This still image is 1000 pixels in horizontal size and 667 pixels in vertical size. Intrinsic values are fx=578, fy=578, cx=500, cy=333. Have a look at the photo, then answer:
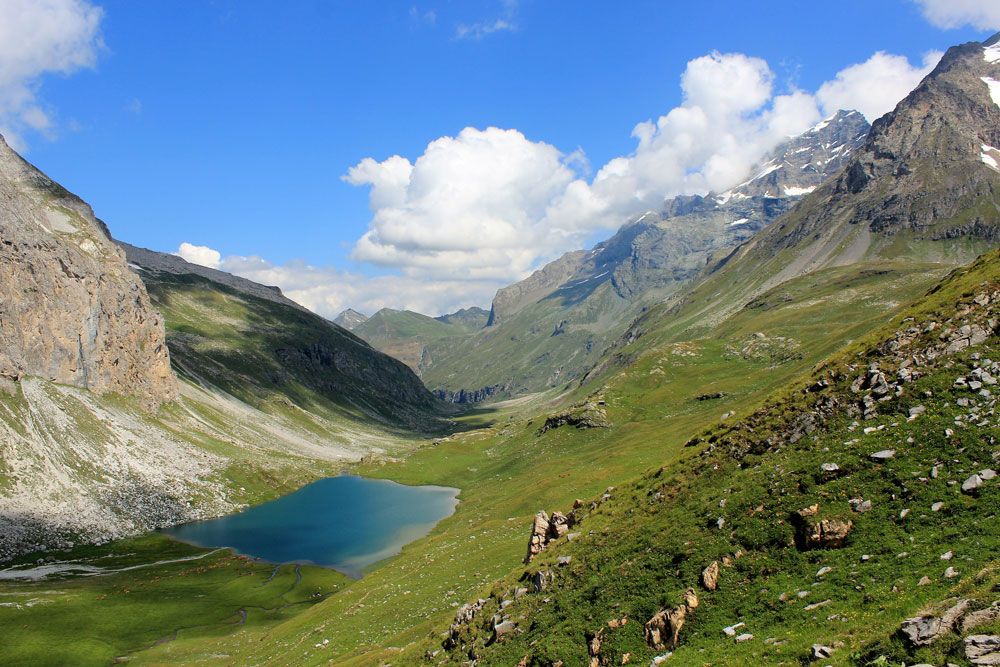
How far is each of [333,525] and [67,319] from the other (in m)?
100

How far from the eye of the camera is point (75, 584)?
3445 inches

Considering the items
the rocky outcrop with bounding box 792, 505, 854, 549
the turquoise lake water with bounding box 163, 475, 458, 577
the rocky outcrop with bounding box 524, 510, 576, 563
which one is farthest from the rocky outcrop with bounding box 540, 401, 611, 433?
the rocky outcrop with bounding box 792, 505, 854, 549

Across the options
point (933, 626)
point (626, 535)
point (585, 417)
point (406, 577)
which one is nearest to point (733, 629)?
point (933, 626)

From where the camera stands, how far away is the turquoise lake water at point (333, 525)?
106 metres

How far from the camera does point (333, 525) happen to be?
127375 mm

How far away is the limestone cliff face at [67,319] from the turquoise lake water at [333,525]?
202ft

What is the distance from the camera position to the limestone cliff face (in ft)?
484

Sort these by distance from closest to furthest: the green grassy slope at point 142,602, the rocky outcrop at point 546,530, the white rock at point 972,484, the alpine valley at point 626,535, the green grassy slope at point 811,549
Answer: the green grassy slope at point 811,549 → the alpine valley at point 626,535 → the white rock at point 972,484 → the rocky outcrop at point 546,530 → the green grassy slope at point 142,602

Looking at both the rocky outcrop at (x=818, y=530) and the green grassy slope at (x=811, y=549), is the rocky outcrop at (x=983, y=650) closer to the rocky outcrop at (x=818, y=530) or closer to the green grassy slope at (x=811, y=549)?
the green grassy slope at (x=811, y=549)

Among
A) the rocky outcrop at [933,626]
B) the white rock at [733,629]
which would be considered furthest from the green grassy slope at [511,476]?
the rocky outcrop at [933,626]

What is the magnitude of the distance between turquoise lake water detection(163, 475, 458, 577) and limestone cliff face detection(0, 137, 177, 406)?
61563 millimetres

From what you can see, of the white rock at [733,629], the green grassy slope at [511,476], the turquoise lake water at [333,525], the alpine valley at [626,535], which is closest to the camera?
the alpine valley at [626,535]

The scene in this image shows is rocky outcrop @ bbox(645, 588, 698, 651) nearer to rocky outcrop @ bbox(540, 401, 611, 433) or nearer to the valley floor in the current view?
the valley floor

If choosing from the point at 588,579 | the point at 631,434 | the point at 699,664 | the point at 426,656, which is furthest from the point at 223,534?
the point at 699,664
